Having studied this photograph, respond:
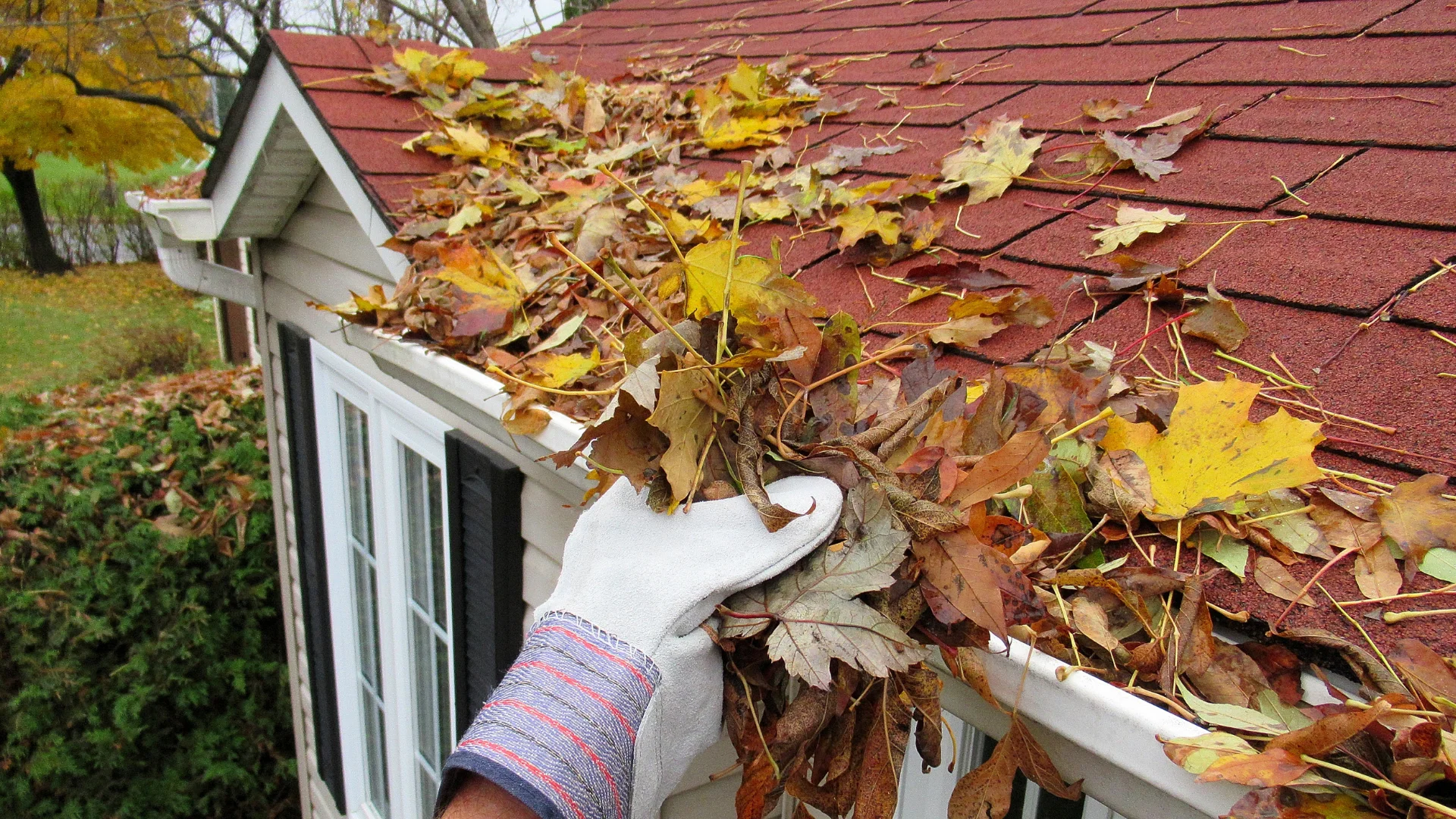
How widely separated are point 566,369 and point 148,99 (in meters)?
16.3

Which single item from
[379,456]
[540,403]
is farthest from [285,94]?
[540,403]

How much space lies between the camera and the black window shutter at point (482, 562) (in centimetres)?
246

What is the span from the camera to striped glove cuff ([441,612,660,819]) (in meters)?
0.97

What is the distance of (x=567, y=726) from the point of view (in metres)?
1.00

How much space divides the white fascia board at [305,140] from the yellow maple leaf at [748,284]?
164 cm

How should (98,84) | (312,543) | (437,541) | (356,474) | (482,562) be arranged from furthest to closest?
(98,84) → (312,543) → (356,474) → (437,541) → (482,562)

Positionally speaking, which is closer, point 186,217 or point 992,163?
point 992,163

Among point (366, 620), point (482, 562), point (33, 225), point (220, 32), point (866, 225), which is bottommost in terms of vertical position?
point (33, 225)

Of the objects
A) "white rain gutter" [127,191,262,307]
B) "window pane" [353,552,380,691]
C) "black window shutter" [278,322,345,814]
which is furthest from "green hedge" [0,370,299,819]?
"window pane" [353,552,380,691]

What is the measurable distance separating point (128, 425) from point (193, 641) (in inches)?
65.3

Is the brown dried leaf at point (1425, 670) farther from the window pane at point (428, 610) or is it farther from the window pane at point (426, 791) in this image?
the window pane at point (426, 791)

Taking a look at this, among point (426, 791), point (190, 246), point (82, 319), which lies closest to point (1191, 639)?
point (426, 791)

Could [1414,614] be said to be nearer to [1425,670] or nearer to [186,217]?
[1425,670]

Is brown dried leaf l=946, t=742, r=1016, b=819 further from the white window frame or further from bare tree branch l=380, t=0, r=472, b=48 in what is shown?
bare tree branch l=380, t=0, r=472, b=48
